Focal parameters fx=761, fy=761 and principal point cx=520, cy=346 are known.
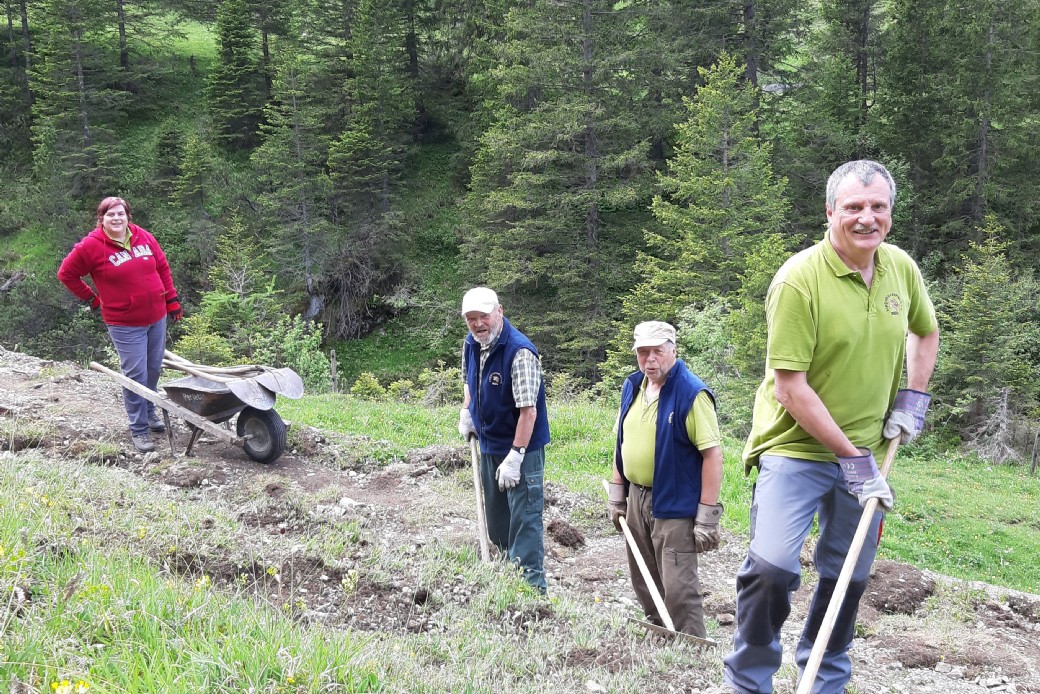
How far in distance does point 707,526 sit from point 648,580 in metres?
0.62

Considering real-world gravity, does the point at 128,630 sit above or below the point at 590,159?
below

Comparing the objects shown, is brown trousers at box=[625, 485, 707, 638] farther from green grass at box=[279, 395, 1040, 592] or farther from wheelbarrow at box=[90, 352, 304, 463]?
wheelbarrow at box=[90, 352, 304, 463]

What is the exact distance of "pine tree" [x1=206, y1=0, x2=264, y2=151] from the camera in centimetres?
3472

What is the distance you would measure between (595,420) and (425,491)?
4.20 meters

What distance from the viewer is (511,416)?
4.98m

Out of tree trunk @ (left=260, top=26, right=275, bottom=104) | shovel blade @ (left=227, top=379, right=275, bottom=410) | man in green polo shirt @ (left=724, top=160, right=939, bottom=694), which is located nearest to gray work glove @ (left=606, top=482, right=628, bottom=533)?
man in green polo shirt @ (left=724, top=160, right=939, bottom=694)

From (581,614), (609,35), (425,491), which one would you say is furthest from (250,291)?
(581,614)

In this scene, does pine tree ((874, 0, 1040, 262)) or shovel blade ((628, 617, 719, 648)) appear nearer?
shovel blade ((628, 617, 719, 648))

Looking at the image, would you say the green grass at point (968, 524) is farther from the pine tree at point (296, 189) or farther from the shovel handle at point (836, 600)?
the pine tree at point (296, 189)

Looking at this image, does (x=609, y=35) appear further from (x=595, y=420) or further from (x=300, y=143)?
(x=595, y=420)

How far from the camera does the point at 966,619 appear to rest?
5.80m

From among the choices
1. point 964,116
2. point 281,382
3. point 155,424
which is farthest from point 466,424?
point 964,116

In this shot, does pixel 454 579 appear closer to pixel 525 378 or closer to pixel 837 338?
pixel 525 378

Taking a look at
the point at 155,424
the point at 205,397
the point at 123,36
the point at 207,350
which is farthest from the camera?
the point at 123,36
